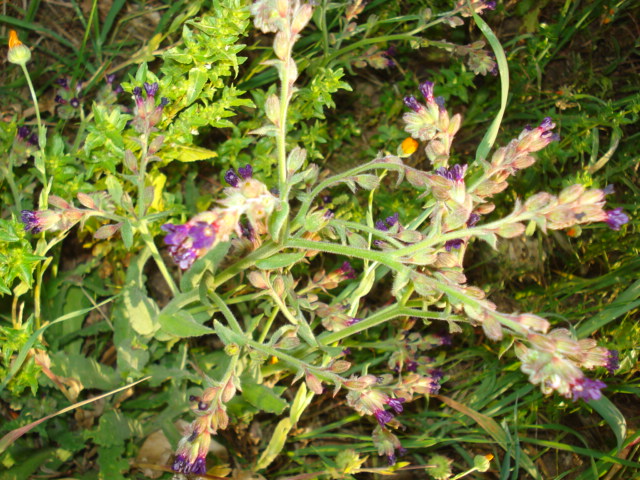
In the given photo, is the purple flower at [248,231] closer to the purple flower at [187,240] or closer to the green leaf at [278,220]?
the green leaf at [278,220]

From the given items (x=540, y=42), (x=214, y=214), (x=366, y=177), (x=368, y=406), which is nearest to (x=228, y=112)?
(x=366, y=177)

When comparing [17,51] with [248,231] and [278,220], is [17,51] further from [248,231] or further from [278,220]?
[278,220]

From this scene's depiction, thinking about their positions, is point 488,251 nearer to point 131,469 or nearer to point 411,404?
point 411,404

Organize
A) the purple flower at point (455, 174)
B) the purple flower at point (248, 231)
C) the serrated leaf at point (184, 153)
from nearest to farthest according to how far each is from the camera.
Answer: the purple flower at point (455, 174) < the purple flower at point (248, 231) < the serrated leaf at point (184, 153)

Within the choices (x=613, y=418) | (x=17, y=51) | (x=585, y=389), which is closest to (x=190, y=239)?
(x=585, y=389)

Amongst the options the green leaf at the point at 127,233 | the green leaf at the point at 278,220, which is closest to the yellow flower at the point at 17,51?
the green leaf at the point at 127,233

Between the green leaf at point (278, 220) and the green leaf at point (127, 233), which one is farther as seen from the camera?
the green leaf at point (127, 233)
